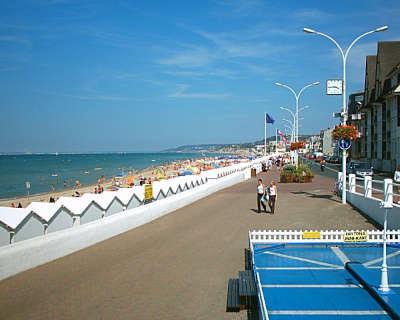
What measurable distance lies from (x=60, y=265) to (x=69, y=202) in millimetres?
2927

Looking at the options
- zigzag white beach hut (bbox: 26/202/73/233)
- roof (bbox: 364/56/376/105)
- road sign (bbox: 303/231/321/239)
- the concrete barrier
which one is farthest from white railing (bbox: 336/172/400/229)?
roof (bbox: 364/56/376/105)

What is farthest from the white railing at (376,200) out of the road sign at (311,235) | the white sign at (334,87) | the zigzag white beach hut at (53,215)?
the zigzag white beach hut at (53,215)

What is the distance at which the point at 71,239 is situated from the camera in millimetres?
11781

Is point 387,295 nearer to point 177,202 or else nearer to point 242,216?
point 242,216

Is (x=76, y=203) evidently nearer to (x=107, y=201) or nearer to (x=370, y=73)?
(x=107, y=201)

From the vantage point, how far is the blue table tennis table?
7.28 m

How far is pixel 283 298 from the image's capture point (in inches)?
313

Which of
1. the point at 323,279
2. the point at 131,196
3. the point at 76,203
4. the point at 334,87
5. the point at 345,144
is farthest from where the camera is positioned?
the point at 334,87

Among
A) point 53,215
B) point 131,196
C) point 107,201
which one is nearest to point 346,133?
point 131,196

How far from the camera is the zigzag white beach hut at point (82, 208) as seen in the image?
12.5 meters

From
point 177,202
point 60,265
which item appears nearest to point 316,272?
point 60,265

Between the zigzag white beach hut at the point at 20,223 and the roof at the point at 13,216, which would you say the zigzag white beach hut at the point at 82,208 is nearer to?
the zigzag white beach hut at the point at 20,223

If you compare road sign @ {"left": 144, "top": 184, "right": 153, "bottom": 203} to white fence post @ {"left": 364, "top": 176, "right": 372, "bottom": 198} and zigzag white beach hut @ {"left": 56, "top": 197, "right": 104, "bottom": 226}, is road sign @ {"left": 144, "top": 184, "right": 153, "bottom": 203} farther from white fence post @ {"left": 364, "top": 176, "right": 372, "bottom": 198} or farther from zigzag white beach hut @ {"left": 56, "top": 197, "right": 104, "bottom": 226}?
white fence post @ {"left": 364, "top": 176, "right": 372, "bottom": 198}

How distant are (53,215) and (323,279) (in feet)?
21.2
